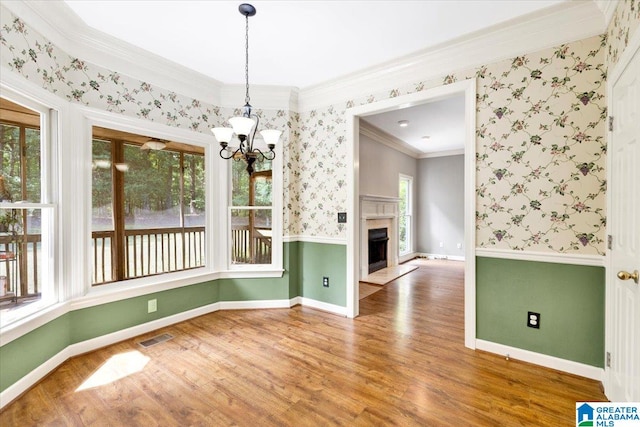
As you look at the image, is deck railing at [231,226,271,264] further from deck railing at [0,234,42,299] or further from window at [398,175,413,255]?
window at [398,175,413,255]

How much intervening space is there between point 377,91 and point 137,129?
253 centimetres

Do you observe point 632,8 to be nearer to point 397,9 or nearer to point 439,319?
point 397,9

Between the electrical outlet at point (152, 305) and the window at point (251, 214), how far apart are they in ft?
3.17

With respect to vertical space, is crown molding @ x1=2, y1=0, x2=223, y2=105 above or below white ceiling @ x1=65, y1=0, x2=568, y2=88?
below

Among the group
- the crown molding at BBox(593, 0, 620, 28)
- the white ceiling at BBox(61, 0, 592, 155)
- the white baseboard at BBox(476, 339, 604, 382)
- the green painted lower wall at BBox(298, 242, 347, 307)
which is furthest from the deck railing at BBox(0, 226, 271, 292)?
the crown molding at BBox(593, 0, 620, 28)

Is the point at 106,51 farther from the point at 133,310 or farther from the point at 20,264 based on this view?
the point at 133,310

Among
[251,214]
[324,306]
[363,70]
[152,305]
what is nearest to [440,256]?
[324,306]

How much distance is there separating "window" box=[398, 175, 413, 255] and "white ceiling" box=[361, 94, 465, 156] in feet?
3.81

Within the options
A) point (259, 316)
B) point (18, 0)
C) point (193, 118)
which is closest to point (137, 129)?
point (193, 118)

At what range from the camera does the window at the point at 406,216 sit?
7676 mm

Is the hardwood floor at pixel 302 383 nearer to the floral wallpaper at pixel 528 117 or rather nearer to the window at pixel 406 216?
the floral wallpaper at pixel 528 117

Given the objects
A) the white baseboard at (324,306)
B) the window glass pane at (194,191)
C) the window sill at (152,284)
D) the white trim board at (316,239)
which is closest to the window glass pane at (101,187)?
the window sill at (152,284)

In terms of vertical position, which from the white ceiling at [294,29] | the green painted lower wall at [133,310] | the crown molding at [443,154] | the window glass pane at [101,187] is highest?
the white ceiling at [294,29]

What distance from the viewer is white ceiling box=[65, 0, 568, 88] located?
2186mm
